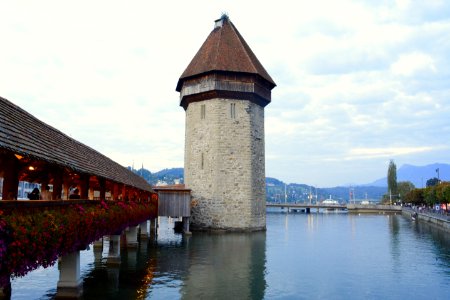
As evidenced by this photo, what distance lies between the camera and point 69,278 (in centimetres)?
1146

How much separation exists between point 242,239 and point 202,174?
646 centimetres

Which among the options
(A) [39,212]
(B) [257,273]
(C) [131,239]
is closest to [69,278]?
(A) [39,212]

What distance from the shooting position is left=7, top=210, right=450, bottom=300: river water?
13.1 m

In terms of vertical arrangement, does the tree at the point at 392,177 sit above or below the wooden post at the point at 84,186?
above

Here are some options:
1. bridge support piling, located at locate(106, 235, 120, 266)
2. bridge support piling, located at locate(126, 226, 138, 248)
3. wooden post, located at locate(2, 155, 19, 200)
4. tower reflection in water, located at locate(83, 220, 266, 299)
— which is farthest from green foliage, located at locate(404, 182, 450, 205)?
wooden post, located at locate(2, 155, 19, 200)

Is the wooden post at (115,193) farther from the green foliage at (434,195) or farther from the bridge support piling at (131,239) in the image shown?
the green foliage at (434,195)

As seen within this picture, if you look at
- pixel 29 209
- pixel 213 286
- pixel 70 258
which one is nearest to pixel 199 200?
pixel 213 286

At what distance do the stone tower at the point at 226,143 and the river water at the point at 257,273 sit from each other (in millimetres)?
5465

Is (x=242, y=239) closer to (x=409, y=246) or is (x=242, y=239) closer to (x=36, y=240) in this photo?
(x=409, y=246)

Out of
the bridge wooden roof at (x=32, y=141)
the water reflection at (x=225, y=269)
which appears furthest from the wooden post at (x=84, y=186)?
the water reflection at (x=225, y=269)

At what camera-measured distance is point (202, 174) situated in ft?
104

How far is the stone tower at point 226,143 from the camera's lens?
30.8 m

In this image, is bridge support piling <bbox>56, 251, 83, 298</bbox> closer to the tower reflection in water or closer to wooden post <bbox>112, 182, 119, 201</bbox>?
the tower reflection in water

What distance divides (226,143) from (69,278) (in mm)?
20476
